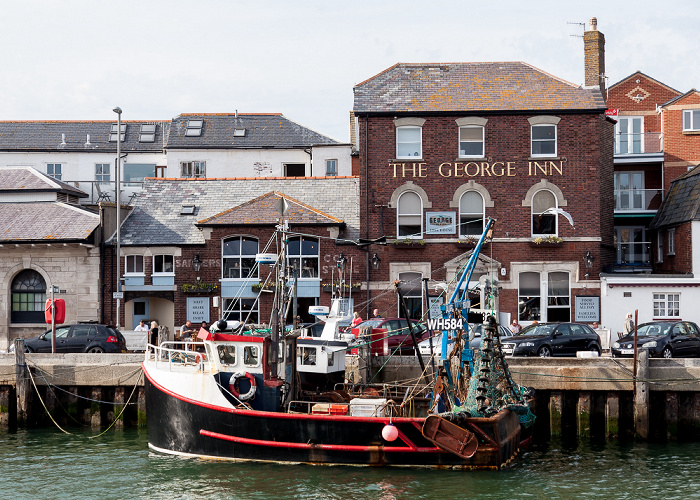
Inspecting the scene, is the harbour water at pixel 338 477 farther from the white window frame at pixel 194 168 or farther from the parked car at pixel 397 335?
the white window frame at pixel 194 168

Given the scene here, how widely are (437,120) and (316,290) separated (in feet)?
29.0

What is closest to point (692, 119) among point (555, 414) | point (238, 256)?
point (238, 256)

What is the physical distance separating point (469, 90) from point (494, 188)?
4.43m

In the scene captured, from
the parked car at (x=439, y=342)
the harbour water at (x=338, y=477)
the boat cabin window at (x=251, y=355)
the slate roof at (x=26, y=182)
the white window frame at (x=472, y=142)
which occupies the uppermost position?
the white window frame at (x=472, y=142)

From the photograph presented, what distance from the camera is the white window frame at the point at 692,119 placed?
155 ft

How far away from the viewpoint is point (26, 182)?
144 ft

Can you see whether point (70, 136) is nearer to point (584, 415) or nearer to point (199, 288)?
point (199, 288)

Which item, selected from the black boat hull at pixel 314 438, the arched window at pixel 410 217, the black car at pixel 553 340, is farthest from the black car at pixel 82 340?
the black car at pixel 553 340

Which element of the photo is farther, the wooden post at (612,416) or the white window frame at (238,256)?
the white window frame at (238,256)

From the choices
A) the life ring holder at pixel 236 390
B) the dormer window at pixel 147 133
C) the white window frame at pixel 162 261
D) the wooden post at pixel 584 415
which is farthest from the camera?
the dormer window at pixel 147 133

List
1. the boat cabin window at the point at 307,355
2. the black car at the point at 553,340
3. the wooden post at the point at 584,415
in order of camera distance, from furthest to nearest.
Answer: the black car at the point at 553,340 → the wooden post at the point at 584,415 → the boat cabin window at the point at 307,355

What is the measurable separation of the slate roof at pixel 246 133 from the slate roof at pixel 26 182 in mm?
10988

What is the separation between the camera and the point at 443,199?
39344mm

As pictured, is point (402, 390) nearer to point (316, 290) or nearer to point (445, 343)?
point (445, 343)
